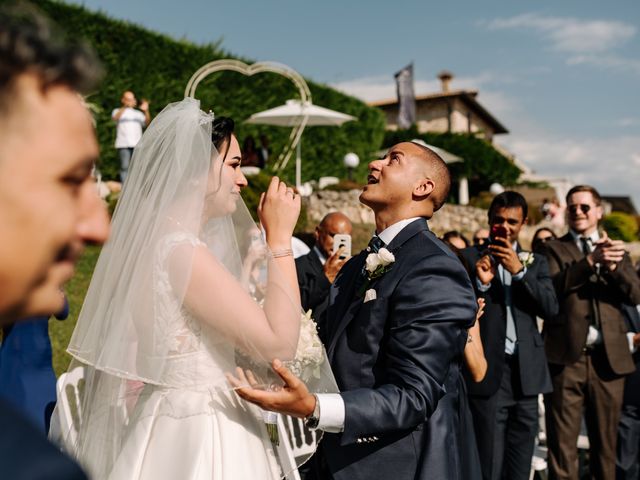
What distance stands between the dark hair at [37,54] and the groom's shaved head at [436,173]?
2269mm

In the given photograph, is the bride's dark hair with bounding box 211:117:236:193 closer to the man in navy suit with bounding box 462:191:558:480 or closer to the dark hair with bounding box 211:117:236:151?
the dark hair with bounding box 211:117:236:151

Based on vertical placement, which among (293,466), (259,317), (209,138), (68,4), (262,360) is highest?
(68,4)

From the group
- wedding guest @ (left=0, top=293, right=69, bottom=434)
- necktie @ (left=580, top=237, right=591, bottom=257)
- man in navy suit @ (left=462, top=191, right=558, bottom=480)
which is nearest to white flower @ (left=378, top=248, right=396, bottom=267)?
man in navy suit @ (left=462, top=191, right=558, bottom=480)

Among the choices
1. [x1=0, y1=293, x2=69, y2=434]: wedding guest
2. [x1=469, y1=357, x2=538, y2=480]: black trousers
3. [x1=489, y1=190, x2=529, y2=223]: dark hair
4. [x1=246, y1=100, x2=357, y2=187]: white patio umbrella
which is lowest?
[x1=469, y1=357, x2=538, y2=480]: black trousers

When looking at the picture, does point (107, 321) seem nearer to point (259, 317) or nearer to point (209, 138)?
point (259, 317)

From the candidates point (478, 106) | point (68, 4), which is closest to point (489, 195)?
point (68, 4)

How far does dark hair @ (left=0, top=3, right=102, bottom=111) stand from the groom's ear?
2.22m

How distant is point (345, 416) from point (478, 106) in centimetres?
4211

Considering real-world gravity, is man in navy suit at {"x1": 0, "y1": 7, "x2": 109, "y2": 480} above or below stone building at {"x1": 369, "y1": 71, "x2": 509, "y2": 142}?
below

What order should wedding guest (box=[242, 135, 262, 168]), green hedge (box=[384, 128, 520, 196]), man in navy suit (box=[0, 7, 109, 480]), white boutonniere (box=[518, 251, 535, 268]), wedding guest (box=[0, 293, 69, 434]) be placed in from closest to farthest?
man in navy suit (box=[0, 7, 109, 480]), wedding guest (box=[0, 293, 69, 434]), white boutonniere (box=[518, 251, 535, 268]), wedding guest (box=[242, 135, 262, 168]), green hedge (box=[384, 128, 520, 196])

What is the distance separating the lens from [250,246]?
2557 millimetres

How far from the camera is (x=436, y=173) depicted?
2973mm

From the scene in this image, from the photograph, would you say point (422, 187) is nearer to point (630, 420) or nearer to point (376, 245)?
point (376, 245)

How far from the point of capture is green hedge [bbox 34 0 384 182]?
14.1 meters
